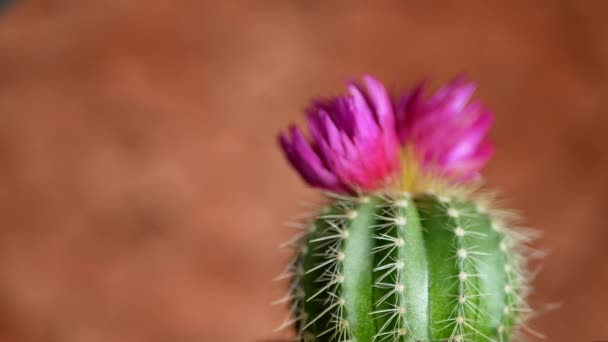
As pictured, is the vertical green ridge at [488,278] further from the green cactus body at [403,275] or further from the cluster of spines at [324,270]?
the cluster of spines at [324,270]

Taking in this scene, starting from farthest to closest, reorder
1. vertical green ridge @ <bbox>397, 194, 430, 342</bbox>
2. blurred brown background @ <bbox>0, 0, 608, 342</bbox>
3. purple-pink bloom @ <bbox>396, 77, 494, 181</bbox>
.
Answer: blurred brown background @ <bbox>0, 0, 608, 342</bbox> → purple-pink bloom @ <bbox>396, 77, 494, 181</bbox> → vertical green ridge @ <bbox>397, 194, 430, 342</bbox>

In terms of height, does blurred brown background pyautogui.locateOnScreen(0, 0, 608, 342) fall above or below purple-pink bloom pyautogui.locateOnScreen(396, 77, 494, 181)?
above

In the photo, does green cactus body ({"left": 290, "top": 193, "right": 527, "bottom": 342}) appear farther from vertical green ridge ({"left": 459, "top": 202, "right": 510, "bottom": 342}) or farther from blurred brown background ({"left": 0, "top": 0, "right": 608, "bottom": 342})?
blurred brown background ({"left": 0, "top": 0, "right": 608, "bottom": 342})

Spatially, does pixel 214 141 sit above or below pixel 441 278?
above

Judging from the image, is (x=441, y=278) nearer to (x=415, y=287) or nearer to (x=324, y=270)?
(x=415, y=287)

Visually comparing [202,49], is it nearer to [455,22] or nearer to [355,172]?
[455,22]

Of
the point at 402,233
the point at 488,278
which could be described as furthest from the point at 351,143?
the point at 488,278

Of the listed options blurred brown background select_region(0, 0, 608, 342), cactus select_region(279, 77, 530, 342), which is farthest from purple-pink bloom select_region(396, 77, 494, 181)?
blurred brown background select_region(0, 0, 608, 342)
